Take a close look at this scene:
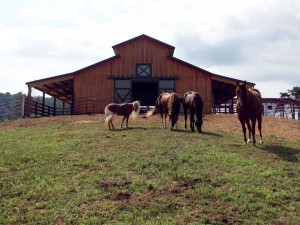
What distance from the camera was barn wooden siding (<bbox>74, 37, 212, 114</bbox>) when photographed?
29.8m

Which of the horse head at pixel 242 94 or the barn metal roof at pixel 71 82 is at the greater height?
the barn metal roof at pixel 71 82

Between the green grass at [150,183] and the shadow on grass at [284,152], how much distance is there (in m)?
0.03

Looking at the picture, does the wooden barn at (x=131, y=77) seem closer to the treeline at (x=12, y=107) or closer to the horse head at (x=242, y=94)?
the treeline at (x=12, y=107)

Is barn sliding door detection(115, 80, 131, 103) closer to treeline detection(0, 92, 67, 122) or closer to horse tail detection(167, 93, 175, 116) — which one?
treeline detection(0, 92, 67, 122)

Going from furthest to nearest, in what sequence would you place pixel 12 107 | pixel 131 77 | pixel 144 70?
pixel 12 107
pixel 144 70
pixel 131 77

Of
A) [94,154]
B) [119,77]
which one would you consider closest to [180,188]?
[94,154]

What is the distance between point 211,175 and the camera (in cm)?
911

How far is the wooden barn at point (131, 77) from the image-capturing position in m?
29.8

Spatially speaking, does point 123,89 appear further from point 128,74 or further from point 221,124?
point 221,124

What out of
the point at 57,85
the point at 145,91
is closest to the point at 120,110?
the point at 57,85

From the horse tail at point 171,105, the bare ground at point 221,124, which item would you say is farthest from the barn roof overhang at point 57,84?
the horse tail at point 171,105

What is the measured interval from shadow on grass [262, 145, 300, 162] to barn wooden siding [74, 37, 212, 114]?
1743cm

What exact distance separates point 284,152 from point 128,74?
19.9m

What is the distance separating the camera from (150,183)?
8477 mm
